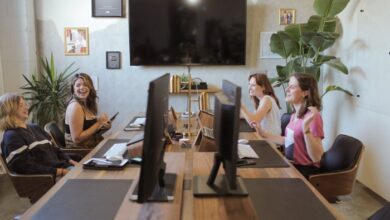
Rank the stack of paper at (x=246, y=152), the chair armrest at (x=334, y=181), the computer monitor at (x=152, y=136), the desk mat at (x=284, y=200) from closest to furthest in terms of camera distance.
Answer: the computer monitor at (x=152, y=136)
the desk mat at (x=284, y=200)
the stack of paper at (x=246, y=152)
the chair armrest at (x=334, y=181)

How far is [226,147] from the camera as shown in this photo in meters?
1.35

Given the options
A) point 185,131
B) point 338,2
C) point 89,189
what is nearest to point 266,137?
point 185,131

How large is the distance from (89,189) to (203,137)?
76 cm

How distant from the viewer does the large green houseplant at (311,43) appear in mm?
3932

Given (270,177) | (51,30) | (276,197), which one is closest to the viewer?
(276,197)

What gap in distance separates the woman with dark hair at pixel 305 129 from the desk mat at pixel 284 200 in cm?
71

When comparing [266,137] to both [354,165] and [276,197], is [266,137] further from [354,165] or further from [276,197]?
[276,197]

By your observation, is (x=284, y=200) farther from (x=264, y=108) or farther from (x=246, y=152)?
(x=264, y=108)

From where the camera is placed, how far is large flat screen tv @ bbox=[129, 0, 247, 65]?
4.48 meters

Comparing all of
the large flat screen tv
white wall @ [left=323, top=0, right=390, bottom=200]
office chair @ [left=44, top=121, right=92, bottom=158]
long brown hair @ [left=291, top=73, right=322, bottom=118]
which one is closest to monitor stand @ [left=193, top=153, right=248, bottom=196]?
long brown hair @ [left=291, top=73, right=322, bottom=118]

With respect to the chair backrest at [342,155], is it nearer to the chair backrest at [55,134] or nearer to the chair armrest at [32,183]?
the chair armrest at [32,183]

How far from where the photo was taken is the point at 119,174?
1.82 meters

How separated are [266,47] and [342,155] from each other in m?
2.52

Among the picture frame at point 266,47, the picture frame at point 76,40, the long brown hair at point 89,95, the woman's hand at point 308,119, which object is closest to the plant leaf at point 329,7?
the picture frame at point 266,47
